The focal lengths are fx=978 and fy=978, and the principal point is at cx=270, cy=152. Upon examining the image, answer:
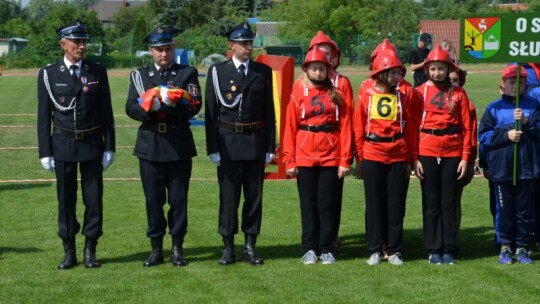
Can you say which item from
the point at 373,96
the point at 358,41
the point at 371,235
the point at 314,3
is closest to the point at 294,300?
the point at 371,235

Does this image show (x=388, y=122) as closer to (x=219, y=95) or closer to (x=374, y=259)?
(x=374, y=259)

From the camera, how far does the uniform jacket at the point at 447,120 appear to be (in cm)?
891

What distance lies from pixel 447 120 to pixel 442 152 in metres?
0.30

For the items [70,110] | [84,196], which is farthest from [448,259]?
[70,110]

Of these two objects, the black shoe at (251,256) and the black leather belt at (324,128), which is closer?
the black leather belt at (324,128)

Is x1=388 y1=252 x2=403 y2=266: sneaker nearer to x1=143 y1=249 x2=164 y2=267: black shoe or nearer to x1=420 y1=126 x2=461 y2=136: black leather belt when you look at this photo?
x1=420 y1=126 x2=461 y2=136: black leather belt

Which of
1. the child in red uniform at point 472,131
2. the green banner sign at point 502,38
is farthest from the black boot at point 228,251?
the green banner sign at point 502,38

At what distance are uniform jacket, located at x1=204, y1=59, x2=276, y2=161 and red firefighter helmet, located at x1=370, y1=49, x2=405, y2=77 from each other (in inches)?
41.2

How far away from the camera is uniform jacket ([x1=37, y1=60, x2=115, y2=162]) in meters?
8.71

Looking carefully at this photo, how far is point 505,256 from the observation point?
9.03 meters

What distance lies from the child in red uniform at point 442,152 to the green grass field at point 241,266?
0.98 feet

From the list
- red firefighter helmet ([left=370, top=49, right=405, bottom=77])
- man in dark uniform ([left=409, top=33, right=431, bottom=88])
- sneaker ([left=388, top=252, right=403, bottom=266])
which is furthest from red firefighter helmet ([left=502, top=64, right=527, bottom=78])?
man in dark uniform ([left=409, top=33, right=431, bottom=88])

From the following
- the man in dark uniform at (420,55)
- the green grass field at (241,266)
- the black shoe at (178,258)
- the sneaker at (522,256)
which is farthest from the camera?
the man in dark uniform at (420,55)

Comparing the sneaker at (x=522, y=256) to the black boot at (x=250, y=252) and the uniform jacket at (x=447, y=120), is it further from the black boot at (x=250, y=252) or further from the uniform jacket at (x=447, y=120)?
the black boot at (x=250, y=252)
